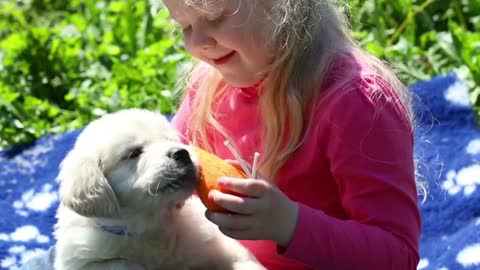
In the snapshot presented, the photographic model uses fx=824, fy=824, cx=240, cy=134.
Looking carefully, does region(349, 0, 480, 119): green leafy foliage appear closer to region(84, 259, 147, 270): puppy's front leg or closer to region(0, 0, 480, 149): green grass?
region(0, 0, 480, 149): green grass

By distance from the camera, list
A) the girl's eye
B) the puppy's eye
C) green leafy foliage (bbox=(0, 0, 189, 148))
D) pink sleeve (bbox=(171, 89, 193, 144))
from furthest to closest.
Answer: green leafy foliage (bbox=(0, 0, 189, 148))
pink sleeve (bbox=(171, 89, 193, 144))
the girl's eye
the puppy's eye

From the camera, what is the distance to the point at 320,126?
226 cm

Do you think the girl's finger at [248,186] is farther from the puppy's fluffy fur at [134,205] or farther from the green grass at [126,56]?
the green grass at [126,56]

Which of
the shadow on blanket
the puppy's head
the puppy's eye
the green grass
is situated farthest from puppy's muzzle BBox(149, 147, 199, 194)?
the green grass

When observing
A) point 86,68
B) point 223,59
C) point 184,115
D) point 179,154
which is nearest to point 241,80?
point 223,59

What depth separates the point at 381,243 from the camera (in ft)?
7.17

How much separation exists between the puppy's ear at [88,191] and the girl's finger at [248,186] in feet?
1.01

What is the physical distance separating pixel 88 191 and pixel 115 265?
26 centimetres

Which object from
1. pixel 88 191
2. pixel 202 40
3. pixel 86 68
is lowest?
pixel 86 68

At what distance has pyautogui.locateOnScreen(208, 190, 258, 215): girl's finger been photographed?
77.2 inches

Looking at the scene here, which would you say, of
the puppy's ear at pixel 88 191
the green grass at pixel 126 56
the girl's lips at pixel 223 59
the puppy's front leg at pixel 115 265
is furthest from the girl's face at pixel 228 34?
the green grass at pixel 126 56

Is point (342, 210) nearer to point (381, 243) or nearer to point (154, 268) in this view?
point (381, 243)

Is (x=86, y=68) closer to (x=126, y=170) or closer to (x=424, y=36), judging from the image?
(x=424, y=36)

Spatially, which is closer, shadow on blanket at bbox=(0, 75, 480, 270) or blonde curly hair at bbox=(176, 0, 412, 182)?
blonde curly hair at bbox=(176, 0, 412, 182)
